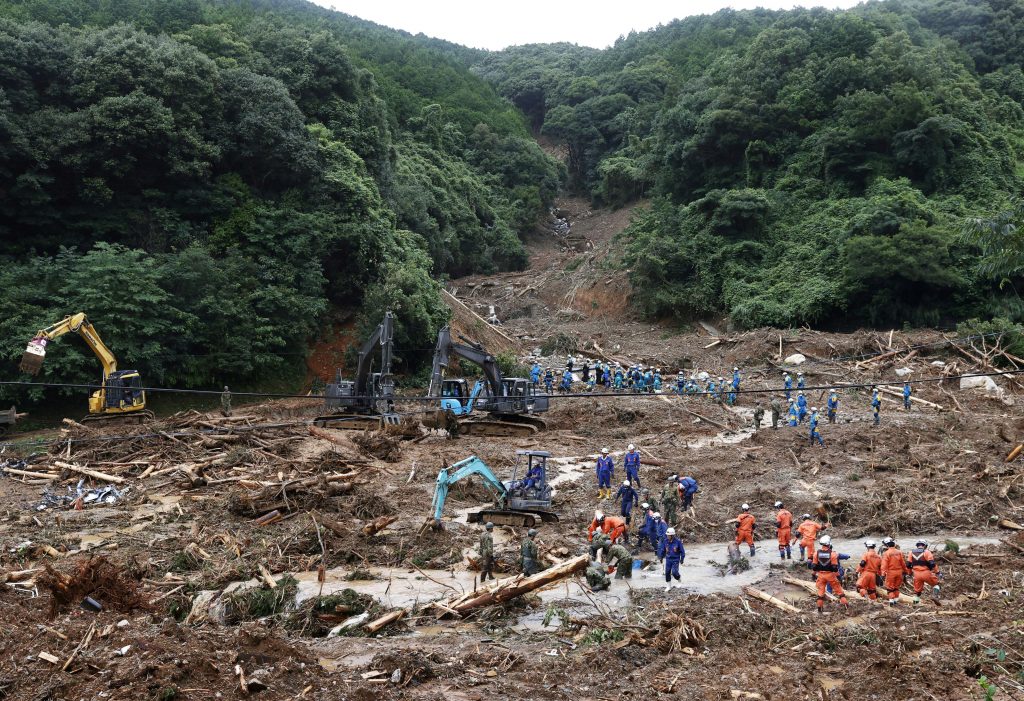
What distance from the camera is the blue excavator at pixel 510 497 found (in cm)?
1622

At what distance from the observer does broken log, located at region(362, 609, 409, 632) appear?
1111 centimetres

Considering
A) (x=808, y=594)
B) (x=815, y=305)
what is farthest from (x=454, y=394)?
(x=815, y=305)

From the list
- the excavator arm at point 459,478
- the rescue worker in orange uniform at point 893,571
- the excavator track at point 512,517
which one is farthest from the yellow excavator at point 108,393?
the rescue worker in orange uniform at point 893,571

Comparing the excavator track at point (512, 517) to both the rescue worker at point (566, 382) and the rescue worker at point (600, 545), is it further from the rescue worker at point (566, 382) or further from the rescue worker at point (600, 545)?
the rescue worker at point (566, 382)

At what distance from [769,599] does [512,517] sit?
19.9ft

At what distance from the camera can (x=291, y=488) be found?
58.4 feet

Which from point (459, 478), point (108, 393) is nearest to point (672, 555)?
point (459, 478)

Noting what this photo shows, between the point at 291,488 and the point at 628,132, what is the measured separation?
249 ft

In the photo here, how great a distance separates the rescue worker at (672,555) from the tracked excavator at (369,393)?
45.7ft

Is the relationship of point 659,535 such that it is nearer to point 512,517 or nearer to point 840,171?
point 512,517

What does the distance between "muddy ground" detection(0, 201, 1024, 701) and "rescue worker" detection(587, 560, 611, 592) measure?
8.6 inches

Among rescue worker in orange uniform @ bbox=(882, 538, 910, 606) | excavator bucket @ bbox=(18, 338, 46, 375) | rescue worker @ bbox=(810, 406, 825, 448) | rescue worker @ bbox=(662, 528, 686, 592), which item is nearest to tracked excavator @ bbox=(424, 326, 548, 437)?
rescue worker @ bbox=(810, 406, 825, 448)

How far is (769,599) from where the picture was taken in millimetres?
11883

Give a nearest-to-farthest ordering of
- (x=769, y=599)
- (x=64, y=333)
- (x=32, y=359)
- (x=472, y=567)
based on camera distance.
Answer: (x=769, y=599) → (x=472, y=567) → (x=32, y=359) → (x=64, y=333)
